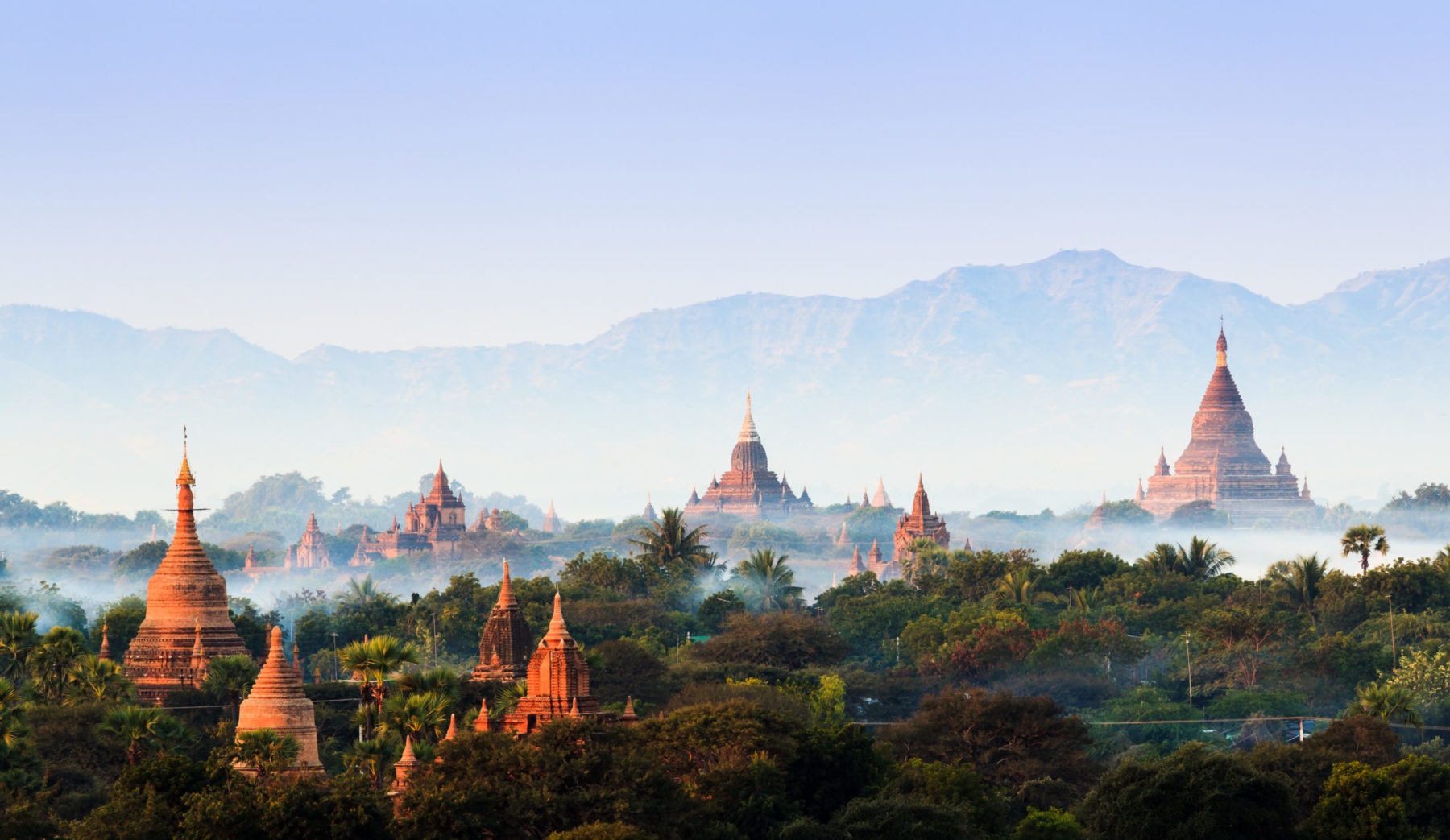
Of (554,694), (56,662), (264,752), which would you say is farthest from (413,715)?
(56,662)

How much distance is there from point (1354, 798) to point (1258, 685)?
43.1m

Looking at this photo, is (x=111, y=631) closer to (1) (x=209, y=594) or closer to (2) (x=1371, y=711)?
(1) (x=209, y=594)

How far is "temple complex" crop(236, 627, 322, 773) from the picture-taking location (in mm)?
81625

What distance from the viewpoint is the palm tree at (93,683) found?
97000mm

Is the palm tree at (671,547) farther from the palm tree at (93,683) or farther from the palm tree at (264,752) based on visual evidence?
the palm tree at (264,752)

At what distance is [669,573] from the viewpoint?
172000 mm

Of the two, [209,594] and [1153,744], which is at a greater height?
[209,594]

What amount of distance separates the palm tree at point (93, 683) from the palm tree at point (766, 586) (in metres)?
81.9

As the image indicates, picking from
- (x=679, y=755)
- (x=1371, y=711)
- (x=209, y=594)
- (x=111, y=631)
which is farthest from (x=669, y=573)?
(x=679, y=755)

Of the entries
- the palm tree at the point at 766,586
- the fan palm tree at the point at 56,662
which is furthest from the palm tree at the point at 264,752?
the palm tree at the point at 766,586

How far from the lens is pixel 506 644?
103 meters

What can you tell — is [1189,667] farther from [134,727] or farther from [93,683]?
[134,727]

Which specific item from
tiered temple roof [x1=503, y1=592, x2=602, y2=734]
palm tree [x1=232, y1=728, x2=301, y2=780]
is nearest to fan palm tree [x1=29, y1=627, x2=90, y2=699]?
palm tree [x1=232, y1=728, x2=301, y2=780]

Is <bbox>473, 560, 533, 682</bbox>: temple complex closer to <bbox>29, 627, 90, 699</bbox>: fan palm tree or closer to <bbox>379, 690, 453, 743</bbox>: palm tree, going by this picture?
<bbox>379, 690, 453, 743</bbox>: palm tree
